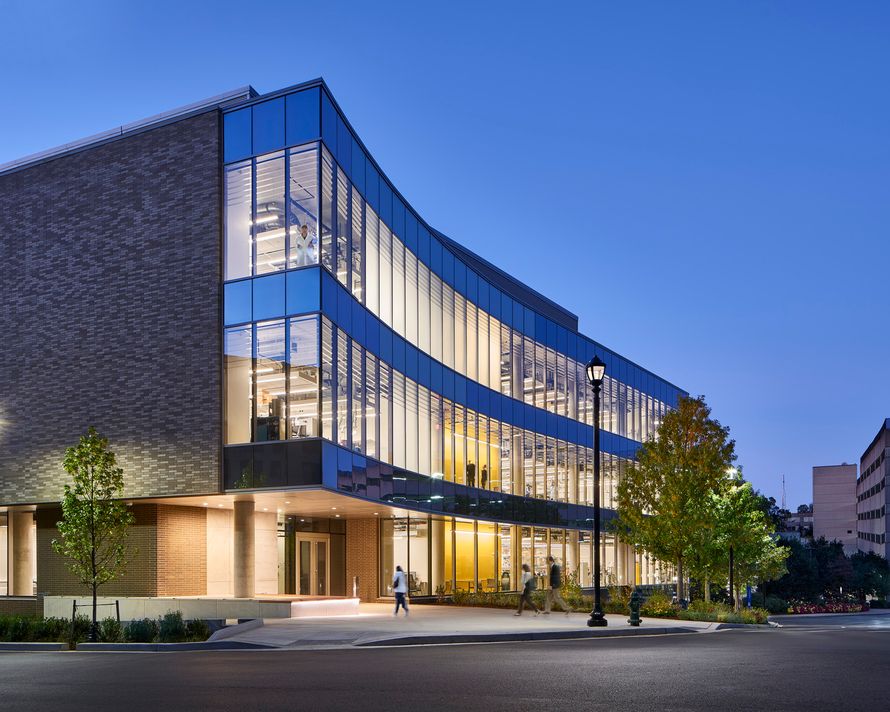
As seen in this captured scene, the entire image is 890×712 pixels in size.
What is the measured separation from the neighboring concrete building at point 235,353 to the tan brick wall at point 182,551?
6cm

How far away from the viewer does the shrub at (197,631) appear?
2170cm

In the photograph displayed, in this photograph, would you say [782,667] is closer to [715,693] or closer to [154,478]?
[715,693]

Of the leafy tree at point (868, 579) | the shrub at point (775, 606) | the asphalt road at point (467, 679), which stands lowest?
the leafy tree at point (868, 579)

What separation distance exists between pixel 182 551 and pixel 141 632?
34.3 ft

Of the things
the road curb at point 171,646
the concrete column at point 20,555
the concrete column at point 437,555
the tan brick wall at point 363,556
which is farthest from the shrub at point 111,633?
the concrete column at point 437,555

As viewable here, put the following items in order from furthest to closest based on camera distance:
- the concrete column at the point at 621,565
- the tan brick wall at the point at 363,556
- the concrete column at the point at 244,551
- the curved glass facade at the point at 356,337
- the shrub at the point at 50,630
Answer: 1. the concrete column at the point at 621,565
2. the tan brick wall at the point at 363,556
3. the concrete column at the point at 244,551
4. the curved glass facade at the point at 356,337
5. the shrub at the point at 50,630

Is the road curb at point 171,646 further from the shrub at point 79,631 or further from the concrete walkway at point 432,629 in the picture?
the shrub at point 79,631

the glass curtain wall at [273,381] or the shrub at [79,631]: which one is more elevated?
the glass curtain wall at [273,381]

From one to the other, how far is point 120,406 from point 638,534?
60.7 ft

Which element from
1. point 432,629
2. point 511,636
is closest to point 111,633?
point 432,629

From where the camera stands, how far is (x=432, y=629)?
23.4 metres

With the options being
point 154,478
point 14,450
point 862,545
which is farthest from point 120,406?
point 862,545

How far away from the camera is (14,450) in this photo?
33.2m

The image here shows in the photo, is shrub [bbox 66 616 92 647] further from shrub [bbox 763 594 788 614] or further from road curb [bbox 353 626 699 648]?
shrub [bbox 763 594 788 614]
